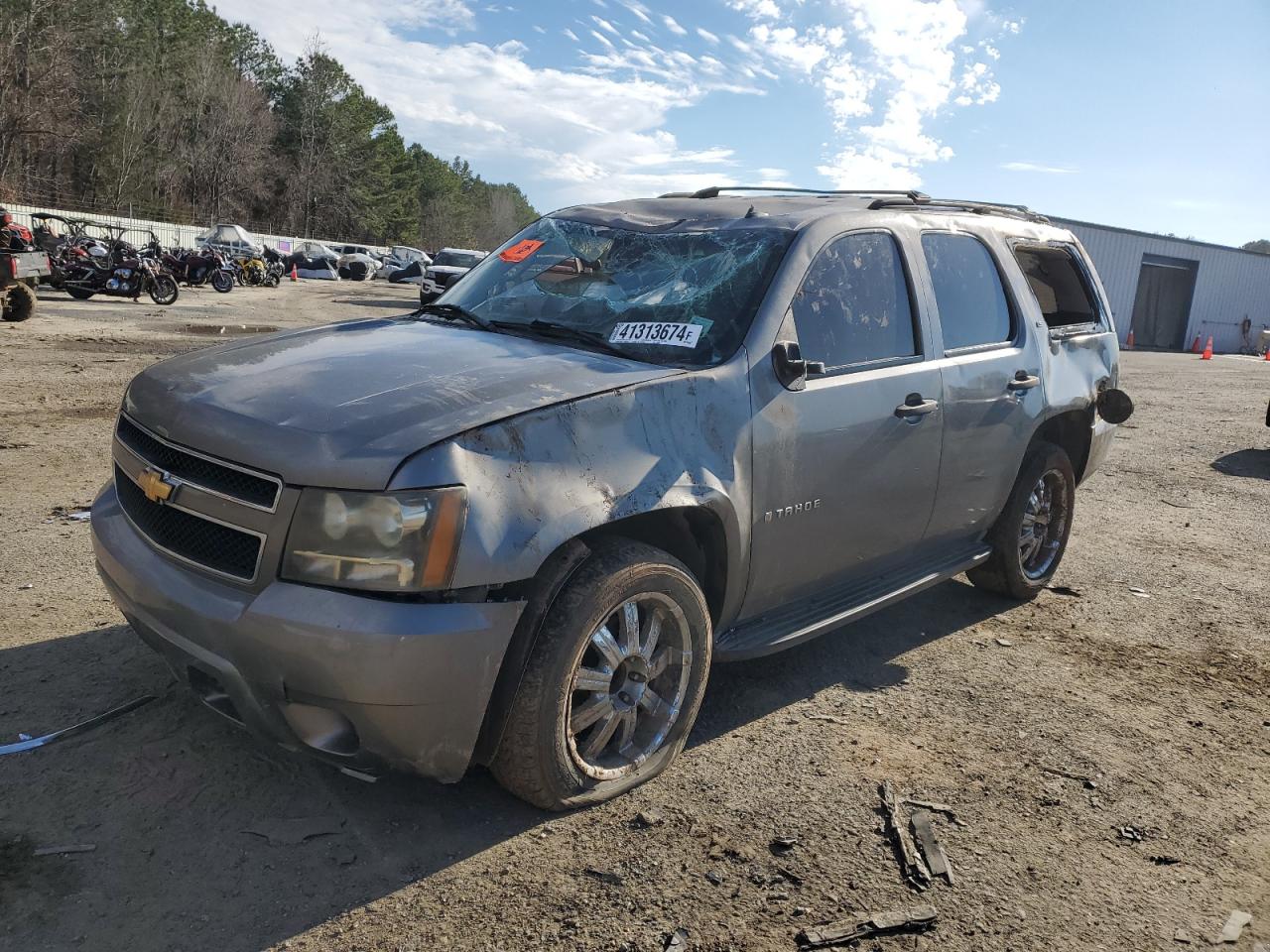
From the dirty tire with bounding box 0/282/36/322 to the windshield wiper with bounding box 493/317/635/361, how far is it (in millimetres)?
13970

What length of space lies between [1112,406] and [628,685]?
3553 mm

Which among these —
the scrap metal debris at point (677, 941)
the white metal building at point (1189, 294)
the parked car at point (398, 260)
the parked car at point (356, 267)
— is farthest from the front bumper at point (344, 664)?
the parked car at point (398, 260)

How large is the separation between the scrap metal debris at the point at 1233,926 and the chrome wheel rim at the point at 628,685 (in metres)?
1.58

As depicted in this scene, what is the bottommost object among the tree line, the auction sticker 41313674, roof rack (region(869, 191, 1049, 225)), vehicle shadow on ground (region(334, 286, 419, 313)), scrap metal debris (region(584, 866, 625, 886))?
Result: scrap metal debris (region(584, 866, 625, 886))

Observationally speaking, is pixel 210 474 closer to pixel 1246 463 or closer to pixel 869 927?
pixel 869 927

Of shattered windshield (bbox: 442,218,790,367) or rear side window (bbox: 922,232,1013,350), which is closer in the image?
shattered windshield (bbox: 442,218,790,367)

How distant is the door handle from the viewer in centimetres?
373

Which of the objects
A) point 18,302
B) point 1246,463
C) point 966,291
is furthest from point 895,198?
point 18,302

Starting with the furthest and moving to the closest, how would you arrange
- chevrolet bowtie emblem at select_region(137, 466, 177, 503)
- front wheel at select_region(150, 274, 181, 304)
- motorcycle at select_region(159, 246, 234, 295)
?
motorcycle at select_region(159, 246, 234, 295)
front wheel at select_region(150, 274, 181, 304)
chevrolet bowtie emblem at select_region(137, 466, 177, 503)

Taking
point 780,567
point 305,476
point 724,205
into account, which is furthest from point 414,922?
point 724,205

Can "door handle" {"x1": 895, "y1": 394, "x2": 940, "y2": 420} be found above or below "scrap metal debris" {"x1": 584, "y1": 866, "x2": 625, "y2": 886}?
above

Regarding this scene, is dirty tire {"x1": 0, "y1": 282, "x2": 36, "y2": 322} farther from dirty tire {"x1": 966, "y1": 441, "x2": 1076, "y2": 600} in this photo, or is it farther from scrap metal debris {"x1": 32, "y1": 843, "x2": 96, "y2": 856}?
dirty tire {"x1": 966, "y1": 441, "x2": 1076, "y2": 600}

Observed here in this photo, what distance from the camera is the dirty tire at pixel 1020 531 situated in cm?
477

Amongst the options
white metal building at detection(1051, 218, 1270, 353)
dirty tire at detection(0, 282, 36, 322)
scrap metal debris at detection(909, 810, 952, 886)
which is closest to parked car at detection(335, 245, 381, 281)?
white metal building at detection(1051, 218, 1270, 353)
